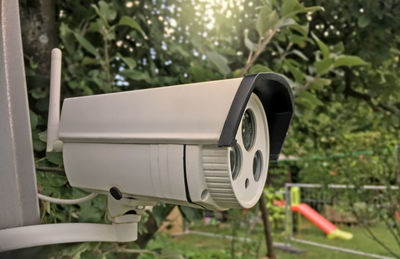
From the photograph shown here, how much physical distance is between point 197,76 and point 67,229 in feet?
1.98

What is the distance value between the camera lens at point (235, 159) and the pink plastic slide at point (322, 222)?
15.5 ft

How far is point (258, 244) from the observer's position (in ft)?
10.3

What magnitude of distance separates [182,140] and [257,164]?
12 centimetres

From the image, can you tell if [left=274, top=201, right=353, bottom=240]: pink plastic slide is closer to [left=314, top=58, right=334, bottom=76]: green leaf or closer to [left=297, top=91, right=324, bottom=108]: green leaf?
[left=297, top=91, right=324, bottom=108]: green leaf

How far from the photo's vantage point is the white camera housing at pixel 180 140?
15.4 inches

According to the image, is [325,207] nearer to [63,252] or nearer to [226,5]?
[226,5]

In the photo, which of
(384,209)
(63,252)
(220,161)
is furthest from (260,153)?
(384,209)

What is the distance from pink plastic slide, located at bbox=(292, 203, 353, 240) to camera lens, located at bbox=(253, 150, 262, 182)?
4.68 m

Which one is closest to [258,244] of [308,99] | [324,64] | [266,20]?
[308,99]

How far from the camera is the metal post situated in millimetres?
460

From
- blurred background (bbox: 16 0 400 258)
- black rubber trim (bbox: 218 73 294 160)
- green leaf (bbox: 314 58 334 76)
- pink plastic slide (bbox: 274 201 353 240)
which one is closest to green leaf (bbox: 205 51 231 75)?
blurred background (bbox: 16 0 400 258)

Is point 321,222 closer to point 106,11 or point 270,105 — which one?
point 106,11

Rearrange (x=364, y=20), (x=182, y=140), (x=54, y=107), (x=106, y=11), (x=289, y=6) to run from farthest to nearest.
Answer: (x=364, y=20) → (x=106, y=11) → (x=289, y=6) → (x=54, y=107) → (x=182, y=140)

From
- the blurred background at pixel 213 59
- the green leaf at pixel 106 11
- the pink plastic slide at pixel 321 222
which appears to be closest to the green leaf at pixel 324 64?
the blurred background at pixel 213 59
